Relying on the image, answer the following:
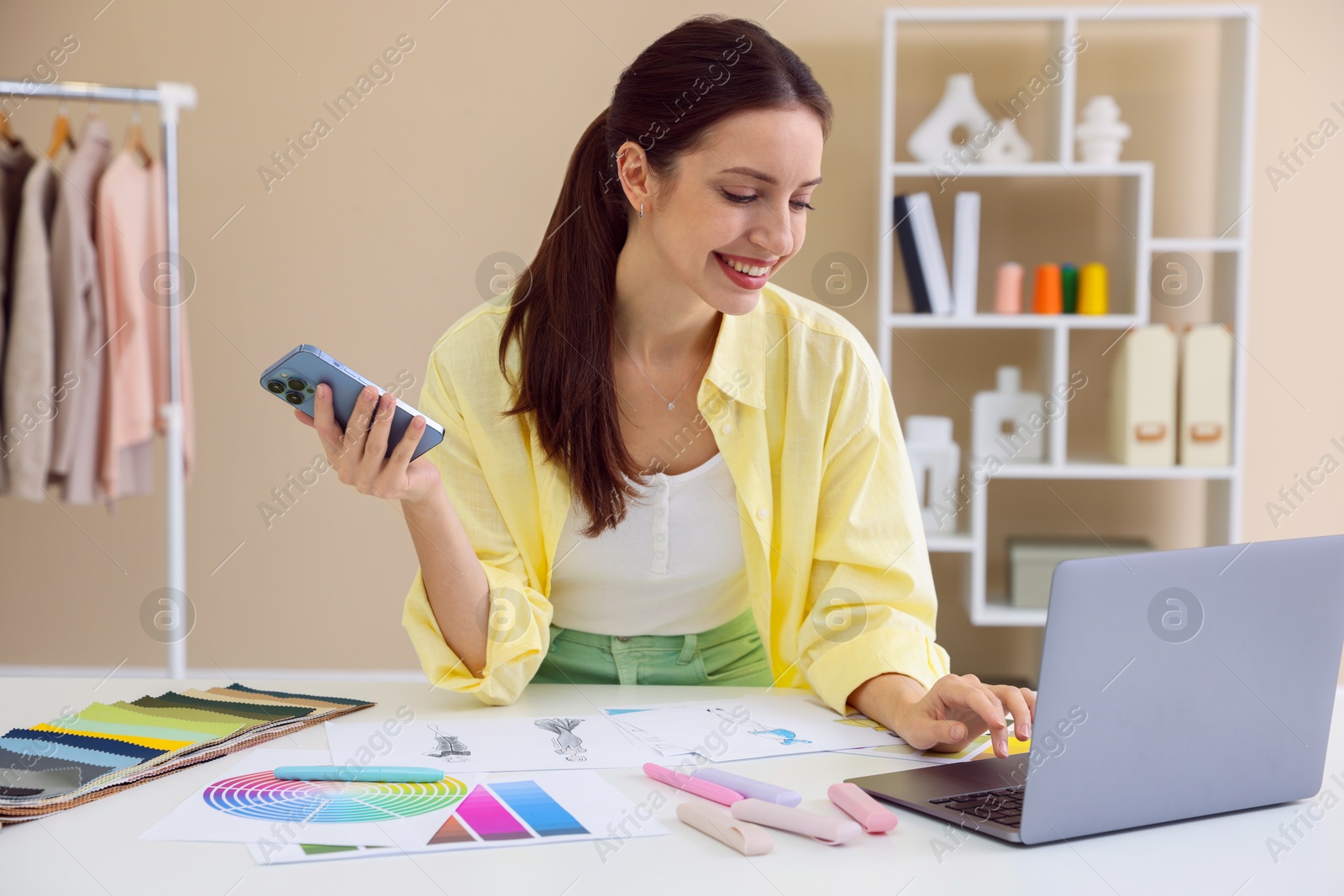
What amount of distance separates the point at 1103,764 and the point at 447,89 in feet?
8.62

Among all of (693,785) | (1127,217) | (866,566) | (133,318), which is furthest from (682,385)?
(1127,217)

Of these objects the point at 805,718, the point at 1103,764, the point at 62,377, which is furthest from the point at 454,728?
the point at 62,377

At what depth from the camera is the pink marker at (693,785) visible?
0.84 meters

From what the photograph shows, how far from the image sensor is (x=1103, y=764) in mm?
769

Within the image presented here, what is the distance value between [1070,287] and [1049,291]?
62 mm

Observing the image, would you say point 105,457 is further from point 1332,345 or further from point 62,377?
point 1332,345

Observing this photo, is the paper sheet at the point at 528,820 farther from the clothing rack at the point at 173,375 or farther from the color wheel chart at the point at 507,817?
the clothing rack at the point at 173,375

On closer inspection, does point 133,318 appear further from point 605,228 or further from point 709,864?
point 709,864

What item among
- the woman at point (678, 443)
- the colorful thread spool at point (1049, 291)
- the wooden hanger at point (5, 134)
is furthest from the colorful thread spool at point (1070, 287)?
the wooden hanger at point (5, 134)

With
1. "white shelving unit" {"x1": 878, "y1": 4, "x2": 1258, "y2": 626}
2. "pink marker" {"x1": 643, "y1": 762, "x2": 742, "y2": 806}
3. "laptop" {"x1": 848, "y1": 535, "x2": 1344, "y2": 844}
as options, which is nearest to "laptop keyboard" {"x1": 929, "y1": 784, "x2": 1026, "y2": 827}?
"laptop" {"x1": 848, "y1": 535, "x2": 1344, "y2": 844}

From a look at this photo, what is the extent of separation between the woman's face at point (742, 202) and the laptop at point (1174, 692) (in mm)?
570

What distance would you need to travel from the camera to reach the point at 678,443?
135 centimetres

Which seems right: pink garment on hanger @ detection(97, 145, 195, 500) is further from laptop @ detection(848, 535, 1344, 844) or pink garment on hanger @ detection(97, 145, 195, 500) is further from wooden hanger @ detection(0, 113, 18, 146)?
laptop @ detection(848, 535, 1344, 844)

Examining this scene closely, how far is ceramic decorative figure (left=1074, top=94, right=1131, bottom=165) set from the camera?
2613 mm
